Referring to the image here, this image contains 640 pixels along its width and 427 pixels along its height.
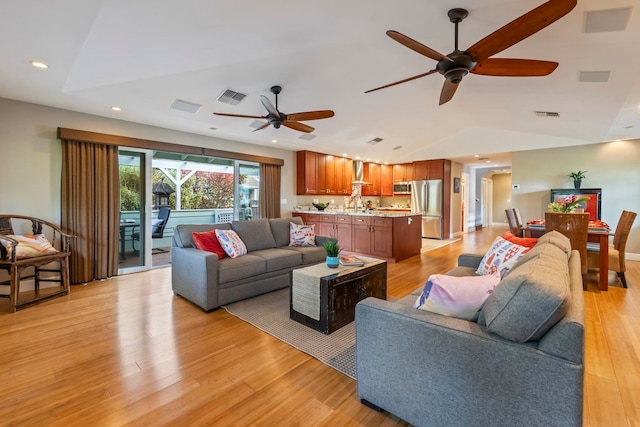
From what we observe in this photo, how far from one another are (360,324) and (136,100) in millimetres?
3946

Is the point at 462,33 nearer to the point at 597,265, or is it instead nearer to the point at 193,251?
the point at 193,251

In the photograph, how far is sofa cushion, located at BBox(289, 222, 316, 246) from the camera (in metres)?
4.55

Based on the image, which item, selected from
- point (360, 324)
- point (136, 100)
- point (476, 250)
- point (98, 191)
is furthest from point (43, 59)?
point (476, 250)

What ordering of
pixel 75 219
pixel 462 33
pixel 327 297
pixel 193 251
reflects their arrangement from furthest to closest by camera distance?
pixel 75 219, pixel 193 251, pixel 462 33, pixel 327 297

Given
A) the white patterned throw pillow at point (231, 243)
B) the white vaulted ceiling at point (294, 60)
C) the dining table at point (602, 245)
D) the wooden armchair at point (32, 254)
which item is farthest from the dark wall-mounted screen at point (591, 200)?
the wooden armchair at point (32, 254)

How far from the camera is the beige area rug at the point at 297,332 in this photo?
7.52 feet

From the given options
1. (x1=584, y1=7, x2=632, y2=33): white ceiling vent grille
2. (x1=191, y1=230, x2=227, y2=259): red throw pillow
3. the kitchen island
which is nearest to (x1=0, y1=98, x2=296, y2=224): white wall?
(x1=191, y1=230, x2=227, y2=259): red throw pillow

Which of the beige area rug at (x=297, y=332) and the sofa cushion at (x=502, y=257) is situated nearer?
the beige area rug at (x=297, y=332)

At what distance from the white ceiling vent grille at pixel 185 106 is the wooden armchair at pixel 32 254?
215 cm

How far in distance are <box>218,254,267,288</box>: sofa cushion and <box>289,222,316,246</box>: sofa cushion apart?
3.11ft

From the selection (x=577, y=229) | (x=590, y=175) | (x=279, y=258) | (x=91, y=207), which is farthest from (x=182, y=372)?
(x=590, y=175)

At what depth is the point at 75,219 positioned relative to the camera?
4.20 metres

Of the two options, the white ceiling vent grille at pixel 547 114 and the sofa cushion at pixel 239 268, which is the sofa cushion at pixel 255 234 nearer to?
the sofa cushion at pixel 239 268

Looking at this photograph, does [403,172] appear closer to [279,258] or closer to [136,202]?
[279,258]
